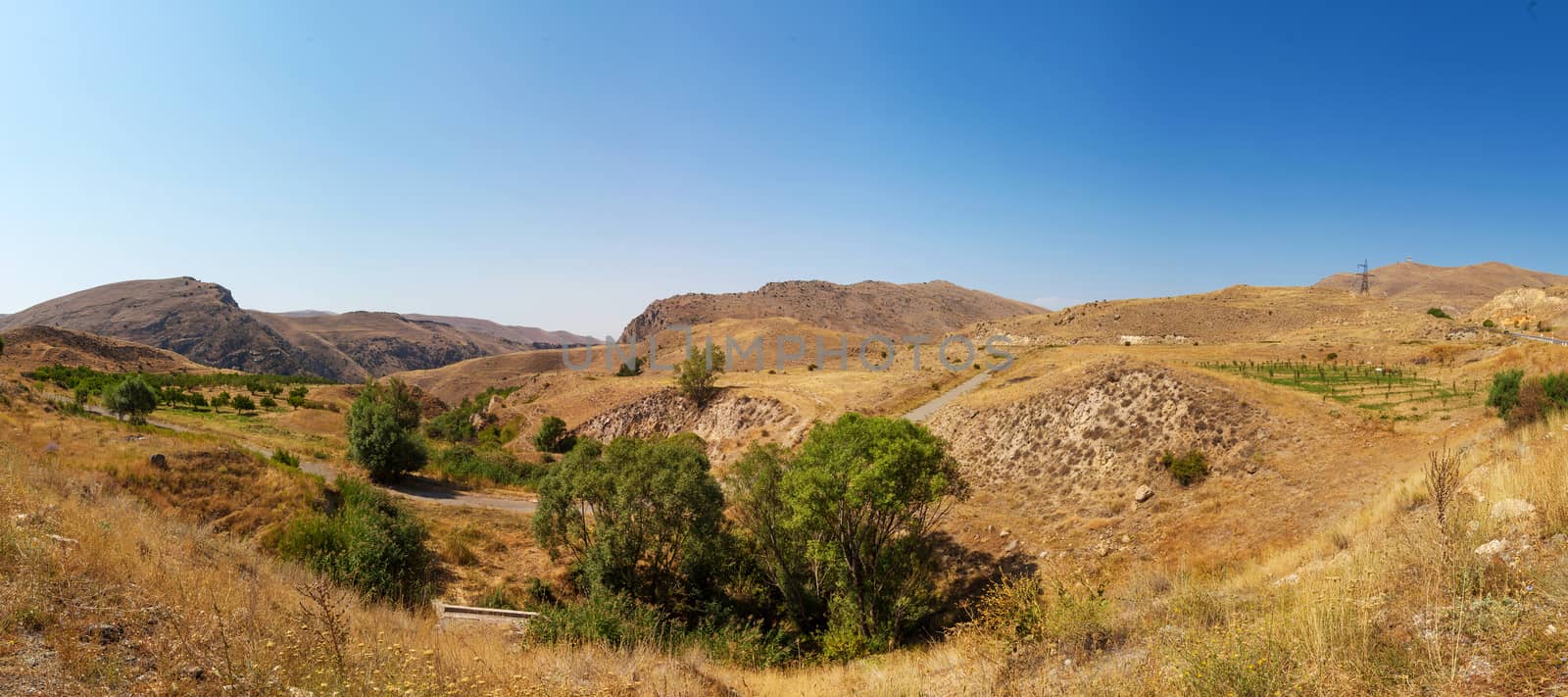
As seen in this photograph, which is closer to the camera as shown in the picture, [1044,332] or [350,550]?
[350,550]

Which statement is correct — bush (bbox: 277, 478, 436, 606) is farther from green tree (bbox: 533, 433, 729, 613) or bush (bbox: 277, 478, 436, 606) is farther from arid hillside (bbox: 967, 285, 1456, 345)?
arid hillside (bbox: 967, 285, 1456, 345)

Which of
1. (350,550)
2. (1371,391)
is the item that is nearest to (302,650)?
(350,550)

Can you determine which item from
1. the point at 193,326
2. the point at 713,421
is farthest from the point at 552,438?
the point at 193,326

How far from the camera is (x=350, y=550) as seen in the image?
14594 millimetres

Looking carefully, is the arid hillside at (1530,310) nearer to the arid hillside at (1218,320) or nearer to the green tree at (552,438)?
the arid hillside at (1218,320)

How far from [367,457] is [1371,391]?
42.7 metres

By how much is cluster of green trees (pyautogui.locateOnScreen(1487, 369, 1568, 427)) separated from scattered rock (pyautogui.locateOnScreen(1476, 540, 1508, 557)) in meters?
10.9

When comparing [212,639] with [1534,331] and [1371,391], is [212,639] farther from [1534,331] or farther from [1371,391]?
[1534,331]

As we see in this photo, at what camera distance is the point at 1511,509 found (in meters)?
6.94

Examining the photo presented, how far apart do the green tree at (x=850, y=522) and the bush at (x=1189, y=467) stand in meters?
7.48

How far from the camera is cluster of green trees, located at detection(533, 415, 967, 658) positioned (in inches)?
599

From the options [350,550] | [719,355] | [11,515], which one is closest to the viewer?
[11,515]

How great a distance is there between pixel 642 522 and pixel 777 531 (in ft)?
13.3

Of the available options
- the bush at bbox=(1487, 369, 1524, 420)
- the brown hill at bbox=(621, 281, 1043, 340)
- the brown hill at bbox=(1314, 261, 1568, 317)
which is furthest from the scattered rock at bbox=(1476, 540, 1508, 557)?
the brown hill at bbox=(1314, 261, 1568, 317)
